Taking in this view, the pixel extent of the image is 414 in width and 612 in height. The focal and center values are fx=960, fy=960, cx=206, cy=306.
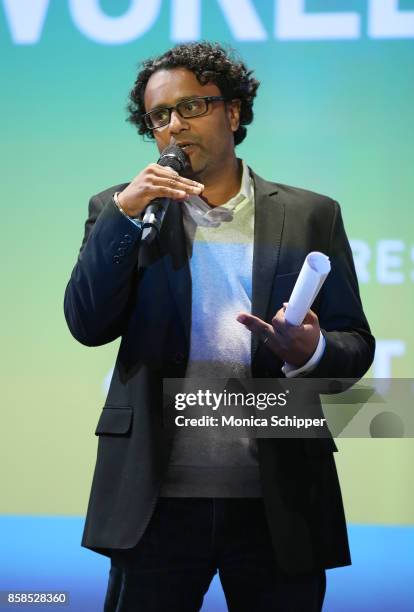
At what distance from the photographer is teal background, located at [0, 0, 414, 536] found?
2734 mm

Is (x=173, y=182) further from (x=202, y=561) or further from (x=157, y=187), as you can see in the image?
(x=202, y=561)

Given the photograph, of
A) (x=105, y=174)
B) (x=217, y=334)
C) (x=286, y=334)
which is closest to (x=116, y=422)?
(x=217, y=334)

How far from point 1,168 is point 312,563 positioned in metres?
1.56

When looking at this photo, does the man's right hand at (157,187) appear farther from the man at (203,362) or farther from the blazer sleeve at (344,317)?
the blazer sleeve at (344,317)

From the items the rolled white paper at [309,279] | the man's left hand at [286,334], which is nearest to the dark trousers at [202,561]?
the man's left hand at [286,334]

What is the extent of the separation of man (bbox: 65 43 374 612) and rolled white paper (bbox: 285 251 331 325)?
0.08 meters

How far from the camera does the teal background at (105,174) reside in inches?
108

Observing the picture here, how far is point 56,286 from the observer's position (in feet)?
9.17

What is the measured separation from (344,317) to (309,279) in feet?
1.28

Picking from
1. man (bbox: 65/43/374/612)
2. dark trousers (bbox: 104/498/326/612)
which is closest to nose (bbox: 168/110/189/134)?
man (bbox: 65/43/374/612)

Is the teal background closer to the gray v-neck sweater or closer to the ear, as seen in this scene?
the ear

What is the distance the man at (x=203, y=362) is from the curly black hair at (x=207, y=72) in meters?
0.08

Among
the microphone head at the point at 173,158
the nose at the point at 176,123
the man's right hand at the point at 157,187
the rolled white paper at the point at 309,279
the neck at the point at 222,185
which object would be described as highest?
the nose at the point at 176,123

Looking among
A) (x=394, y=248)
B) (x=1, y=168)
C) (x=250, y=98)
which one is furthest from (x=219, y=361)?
(x=1, y=168)
